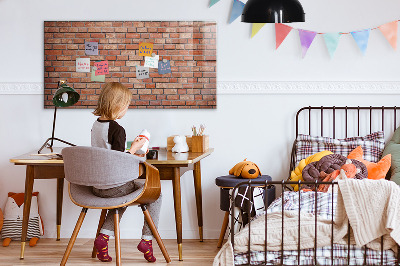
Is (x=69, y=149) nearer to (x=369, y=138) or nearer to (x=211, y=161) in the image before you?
(x=211, y=161)

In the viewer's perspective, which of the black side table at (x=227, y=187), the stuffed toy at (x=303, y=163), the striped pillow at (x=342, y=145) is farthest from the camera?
the striped pillow at (x=342, y=145)

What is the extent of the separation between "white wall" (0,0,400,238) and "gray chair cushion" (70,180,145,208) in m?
1.08

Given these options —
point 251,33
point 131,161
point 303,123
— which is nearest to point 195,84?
point 251,33

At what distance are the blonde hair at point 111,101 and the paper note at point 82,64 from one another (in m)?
0.99

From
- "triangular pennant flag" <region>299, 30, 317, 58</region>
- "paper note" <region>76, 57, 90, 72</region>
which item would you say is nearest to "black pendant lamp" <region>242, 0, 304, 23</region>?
"triangular pennant flag" <region>299, 30, 317, 58</region>

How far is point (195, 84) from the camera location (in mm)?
4445

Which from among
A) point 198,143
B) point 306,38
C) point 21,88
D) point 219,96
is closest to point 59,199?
point 21,88

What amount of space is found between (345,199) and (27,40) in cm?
274

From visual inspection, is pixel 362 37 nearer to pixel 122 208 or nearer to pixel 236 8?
pixel 236 8

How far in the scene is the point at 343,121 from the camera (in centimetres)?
442

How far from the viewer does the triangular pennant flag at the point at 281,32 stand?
439 cm

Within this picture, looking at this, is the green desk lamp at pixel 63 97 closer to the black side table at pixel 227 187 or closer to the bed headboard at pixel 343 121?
the black side table at pixel 227 187

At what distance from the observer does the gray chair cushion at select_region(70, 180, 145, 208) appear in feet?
11.1

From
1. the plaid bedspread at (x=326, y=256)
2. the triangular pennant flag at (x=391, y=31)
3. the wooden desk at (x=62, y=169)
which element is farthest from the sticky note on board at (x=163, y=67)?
the plaid bedspread at (x=326, y=256)
